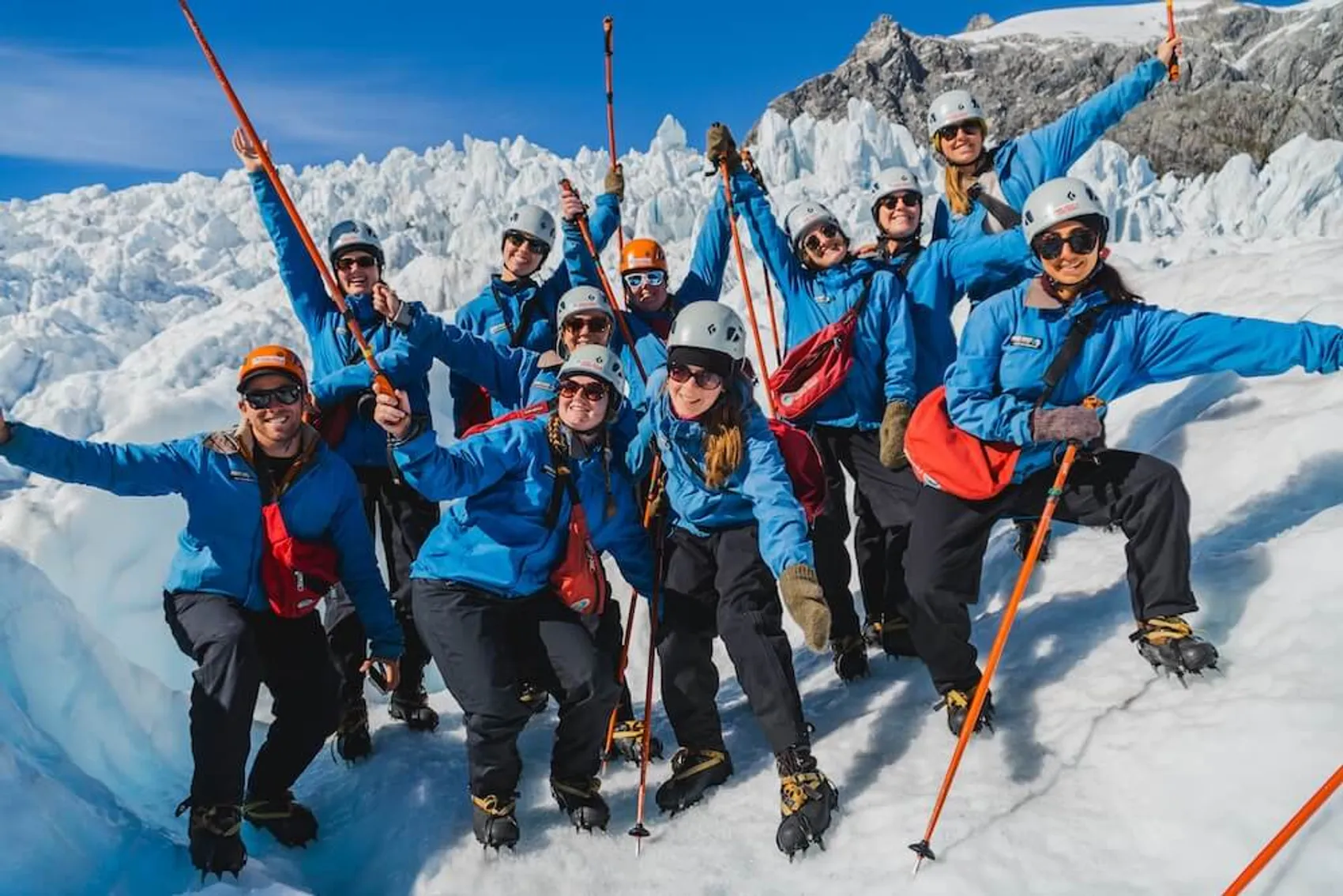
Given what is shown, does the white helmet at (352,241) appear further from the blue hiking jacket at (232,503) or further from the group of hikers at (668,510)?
the blue hiking jacket at (232,503)

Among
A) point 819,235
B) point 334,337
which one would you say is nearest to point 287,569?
point 334,337

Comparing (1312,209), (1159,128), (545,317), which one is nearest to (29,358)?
(545,317)

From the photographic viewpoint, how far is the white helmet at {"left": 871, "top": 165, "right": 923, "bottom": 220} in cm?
382

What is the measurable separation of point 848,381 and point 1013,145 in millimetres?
1368

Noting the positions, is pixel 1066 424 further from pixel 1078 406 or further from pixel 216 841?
pixel 216 841

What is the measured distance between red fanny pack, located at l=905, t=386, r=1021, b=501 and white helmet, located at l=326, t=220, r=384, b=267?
243cm

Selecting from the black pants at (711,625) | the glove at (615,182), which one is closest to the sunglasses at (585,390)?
the black pants at (711,625)

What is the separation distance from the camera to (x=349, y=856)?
3129mm

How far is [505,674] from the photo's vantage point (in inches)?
117

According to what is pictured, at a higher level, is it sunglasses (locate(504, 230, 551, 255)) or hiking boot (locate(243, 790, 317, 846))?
sunglasses (locate(504, 230, 551, 255))

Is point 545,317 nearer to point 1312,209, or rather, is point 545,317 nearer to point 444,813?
point 444,813

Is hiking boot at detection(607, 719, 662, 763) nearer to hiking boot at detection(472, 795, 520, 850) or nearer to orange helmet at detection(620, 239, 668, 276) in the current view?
hiking boot at detection(472, 795, 520, 850)

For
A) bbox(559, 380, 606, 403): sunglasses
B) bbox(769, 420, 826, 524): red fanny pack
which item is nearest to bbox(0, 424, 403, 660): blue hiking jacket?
bbox(559, 380, 606, 403): sunglasses

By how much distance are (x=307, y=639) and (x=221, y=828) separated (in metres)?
0.65
